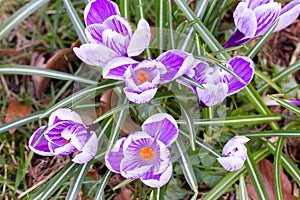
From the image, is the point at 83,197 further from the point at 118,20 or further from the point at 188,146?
the point at 118,20

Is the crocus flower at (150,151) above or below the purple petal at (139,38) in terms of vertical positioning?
below

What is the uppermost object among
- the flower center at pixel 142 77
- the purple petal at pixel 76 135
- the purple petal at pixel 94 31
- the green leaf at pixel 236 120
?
the purple petal at pixel 94 31

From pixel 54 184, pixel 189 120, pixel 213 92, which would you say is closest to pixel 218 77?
pixel 213 92

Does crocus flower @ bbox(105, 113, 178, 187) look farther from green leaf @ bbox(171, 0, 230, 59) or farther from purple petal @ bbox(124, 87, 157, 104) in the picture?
green leaf @ bbox(171, 0, 230, 59)

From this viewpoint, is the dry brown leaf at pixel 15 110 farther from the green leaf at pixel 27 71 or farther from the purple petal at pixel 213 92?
the purple petal at pixel 213 92

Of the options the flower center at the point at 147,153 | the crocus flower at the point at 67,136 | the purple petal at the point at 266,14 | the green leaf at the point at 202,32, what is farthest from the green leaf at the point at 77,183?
the purple petal at the point at 266,14

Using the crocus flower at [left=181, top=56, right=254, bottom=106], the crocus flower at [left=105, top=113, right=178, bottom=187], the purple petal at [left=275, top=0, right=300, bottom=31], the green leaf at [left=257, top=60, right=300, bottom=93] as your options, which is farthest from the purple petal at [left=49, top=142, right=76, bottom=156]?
the green leaf at [left=257, top=60, right=300, bottom=93]

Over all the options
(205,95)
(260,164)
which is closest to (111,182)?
(260,164)
